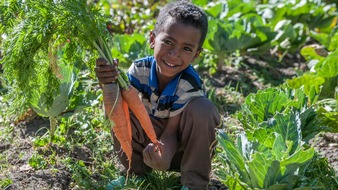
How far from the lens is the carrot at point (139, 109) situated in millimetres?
3271

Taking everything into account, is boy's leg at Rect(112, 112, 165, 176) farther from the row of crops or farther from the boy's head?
the boy's head

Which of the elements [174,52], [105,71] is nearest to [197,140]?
[174,52]

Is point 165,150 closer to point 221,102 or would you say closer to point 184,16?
point 184,16

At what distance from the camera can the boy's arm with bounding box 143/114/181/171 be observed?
331 cm

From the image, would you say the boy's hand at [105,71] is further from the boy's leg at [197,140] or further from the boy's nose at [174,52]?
the boy's leg at [197,140]

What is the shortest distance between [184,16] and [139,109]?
0.53m

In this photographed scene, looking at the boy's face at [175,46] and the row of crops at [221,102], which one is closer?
the row of crops at [221,102]

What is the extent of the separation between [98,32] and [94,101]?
963 mm

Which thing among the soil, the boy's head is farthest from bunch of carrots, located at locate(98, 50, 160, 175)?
the soil

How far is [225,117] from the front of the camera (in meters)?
4.55

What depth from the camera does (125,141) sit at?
332cm

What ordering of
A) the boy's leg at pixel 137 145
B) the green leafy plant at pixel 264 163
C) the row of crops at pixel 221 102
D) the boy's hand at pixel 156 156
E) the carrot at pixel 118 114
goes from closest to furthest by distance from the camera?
1. the green leafy plant at pixel 264 163
2. the row of crops at pixel 221 102
3. the carrot at pixel 118 114
4. the boy's hand at pixel 156 156
5. the boy's leg at pixel 137 145

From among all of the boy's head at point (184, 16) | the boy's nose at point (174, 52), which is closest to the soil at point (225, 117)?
the boy's nose at point (174, 52)

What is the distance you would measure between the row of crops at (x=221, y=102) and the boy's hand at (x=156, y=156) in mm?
286
